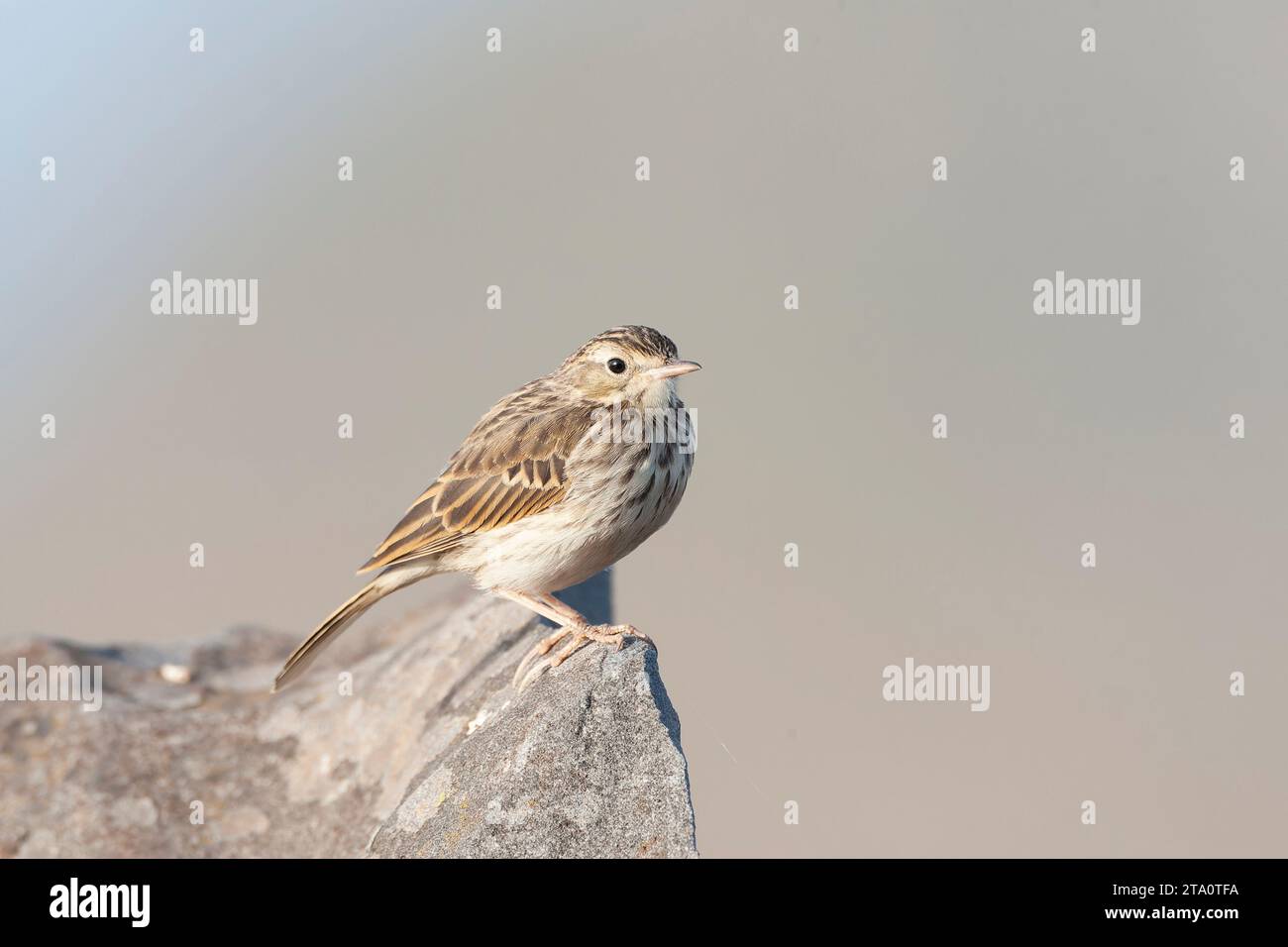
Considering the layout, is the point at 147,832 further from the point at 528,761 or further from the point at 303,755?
the point at 528,761

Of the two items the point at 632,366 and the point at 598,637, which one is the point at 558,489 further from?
the point at 598,637

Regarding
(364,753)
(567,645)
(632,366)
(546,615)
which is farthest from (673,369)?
(364,753)

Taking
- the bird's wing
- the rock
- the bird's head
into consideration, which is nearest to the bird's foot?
the rock

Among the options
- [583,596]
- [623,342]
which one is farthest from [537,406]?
[583,596]

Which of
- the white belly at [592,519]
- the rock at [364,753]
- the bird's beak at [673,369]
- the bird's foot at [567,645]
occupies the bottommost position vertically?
the rock at [364,753]

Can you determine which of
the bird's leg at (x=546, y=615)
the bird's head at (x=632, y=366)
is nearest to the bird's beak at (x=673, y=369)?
the bird's head at (x=632, y=366)

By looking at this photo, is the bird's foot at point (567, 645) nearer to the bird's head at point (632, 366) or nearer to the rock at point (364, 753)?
the rock at point (364, 753)
